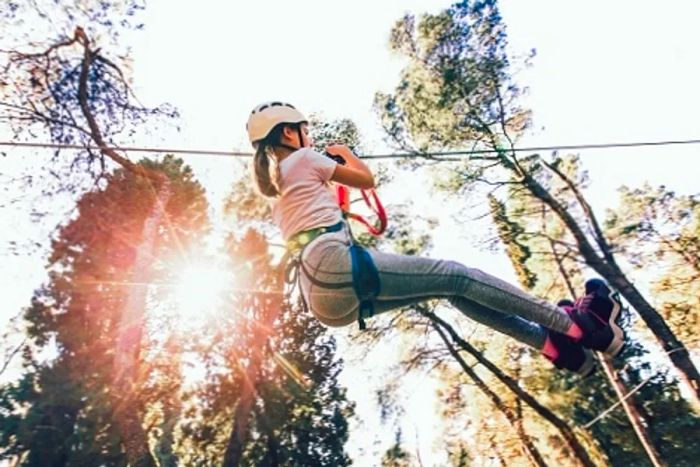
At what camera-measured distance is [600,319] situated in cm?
243

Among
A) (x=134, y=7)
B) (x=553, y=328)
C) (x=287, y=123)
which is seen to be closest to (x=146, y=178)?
(x=134, y=7)

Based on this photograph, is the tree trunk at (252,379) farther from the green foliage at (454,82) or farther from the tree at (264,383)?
the green foliage at (454,82)

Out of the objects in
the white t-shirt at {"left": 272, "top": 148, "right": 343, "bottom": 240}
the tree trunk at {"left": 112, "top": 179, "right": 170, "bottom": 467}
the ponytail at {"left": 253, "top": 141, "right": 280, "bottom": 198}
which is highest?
the tree trunk at {"left": 112, "top": 179, "right": 170, "bottom": 467}

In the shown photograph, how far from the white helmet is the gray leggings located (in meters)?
0.64

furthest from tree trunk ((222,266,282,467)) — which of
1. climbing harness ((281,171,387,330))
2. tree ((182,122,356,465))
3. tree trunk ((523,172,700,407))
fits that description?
climbing harness ((281,171,387,330))

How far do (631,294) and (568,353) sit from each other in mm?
8199

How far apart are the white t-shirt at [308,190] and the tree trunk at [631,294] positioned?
7.39 metres

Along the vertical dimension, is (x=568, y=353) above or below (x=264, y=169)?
below

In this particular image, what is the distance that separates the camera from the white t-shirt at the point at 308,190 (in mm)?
2402

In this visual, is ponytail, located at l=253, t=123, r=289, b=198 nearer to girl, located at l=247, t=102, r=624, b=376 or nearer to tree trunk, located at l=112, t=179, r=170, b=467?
girl, located at l=247, t=102, r=624, b=376

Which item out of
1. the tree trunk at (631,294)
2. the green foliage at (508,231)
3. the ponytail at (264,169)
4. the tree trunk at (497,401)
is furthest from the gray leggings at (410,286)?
the tree trunk at (497,401)

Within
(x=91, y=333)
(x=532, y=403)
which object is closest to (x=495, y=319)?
(x=532, y=403)

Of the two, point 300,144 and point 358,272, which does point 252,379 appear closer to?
point 300,144

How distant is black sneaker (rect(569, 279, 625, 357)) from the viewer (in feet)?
7.84
